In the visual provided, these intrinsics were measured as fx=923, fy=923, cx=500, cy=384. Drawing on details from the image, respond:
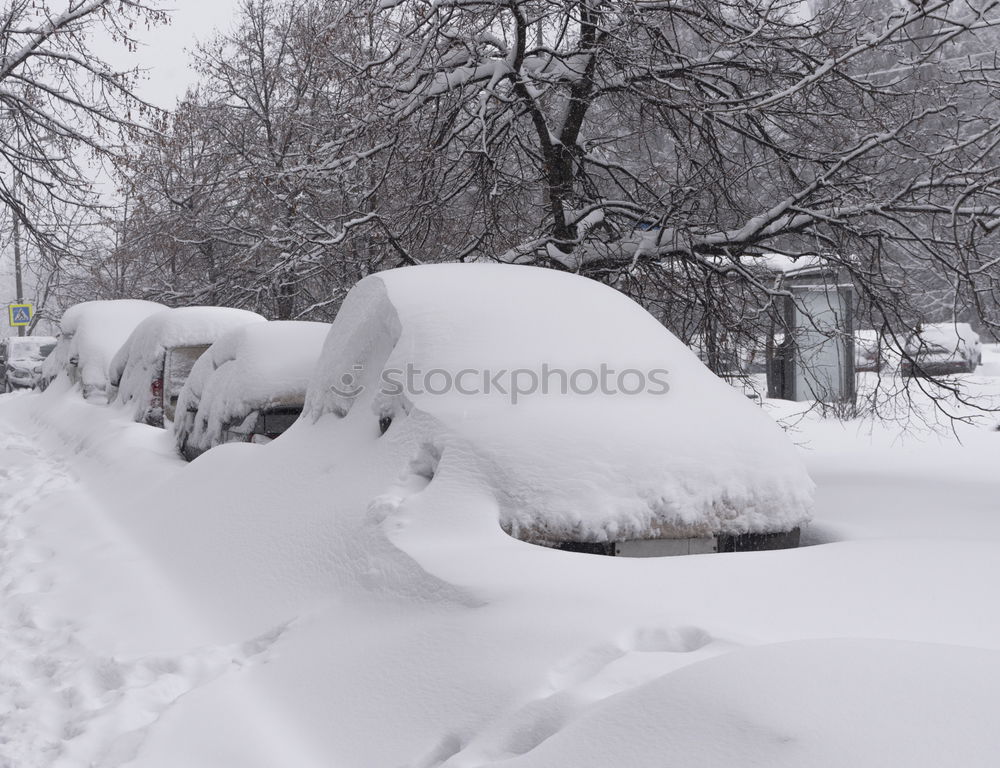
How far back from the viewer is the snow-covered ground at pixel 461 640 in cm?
214

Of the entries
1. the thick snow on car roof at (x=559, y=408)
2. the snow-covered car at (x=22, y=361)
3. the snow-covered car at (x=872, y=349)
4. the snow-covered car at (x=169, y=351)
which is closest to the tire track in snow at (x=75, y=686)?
the thick snow on car roof at (x=559, y=408)

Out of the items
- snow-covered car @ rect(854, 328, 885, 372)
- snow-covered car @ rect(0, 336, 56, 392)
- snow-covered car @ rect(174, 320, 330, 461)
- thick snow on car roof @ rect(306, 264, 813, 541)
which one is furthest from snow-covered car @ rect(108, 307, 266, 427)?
snow-covered car @ rect(0, 336, 56, 392)

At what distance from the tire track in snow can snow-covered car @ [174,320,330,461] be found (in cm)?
259

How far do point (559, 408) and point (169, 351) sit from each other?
25.6 ft

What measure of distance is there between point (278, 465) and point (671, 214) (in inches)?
197

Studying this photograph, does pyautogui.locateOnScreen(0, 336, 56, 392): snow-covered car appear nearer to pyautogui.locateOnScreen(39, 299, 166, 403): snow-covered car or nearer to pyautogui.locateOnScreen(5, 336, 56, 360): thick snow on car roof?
pyautogui.locateOnScreen(5, 336, 56, 360): thick snow on car roof

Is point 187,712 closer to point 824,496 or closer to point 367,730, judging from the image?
point 367,730

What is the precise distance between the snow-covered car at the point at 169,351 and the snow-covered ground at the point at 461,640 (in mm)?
5288

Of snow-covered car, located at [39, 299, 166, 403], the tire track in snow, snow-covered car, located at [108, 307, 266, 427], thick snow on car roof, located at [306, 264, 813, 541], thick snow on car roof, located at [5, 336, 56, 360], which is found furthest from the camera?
thick snow on car roof, located at [5, 336, 56, 360]

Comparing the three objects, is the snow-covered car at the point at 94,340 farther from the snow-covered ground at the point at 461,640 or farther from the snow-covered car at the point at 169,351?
the snow-covered ground at the point at 461,640

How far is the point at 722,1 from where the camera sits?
8.67 meters

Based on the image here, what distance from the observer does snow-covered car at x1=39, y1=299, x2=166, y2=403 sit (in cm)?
1439

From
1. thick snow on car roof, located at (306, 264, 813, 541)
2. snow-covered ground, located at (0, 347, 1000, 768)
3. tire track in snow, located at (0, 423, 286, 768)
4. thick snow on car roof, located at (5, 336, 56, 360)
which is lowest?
tire track in snow, located at (0, 423, 286, 768)

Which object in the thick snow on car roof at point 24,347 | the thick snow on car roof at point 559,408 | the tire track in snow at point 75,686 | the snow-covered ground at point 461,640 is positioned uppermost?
the thick snow on car roof at point 24,347
